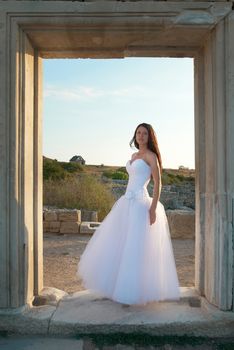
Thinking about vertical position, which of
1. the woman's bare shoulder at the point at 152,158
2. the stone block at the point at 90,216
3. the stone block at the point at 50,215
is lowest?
the stone block at the point at 90,216

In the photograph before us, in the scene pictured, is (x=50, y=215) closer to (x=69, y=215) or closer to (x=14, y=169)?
(x=69, y=215)

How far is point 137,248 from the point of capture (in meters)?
3.32

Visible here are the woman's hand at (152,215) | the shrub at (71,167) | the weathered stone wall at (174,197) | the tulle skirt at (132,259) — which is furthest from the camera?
the shrub at (71,167)

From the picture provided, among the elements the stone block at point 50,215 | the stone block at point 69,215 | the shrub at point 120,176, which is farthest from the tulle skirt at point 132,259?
the shrub at point 120,176

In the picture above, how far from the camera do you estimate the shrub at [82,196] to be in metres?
11.0

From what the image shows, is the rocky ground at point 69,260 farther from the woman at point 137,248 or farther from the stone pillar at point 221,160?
the stone pillar at point 221,160

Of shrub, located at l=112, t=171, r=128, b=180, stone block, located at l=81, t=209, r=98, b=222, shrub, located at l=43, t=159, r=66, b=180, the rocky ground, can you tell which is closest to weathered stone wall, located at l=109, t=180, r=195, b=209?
stone block, located at l=81, t=209, r=98, b=222

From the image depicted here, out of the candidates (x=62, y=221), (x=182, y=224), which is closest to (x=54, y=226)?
(x=62, y=221)

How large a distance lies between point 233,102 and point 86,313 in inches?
92.7

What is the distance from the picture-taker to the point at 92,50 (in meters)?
3.57

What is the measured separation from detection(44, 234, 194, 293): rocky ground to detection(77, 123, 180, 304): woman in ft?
4.74

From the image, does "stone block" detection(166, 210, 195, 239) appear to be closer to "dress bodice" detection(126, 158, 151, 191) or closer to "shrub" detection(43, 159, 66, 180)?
"dress bodice" detection(126, 158, 151, 191)

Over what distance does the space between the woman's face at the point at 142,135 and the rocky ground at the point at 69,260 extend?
7.81ft

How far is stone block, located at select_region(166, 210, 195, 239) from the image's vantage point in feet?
28.0
